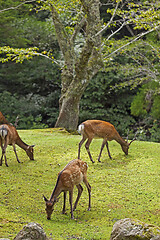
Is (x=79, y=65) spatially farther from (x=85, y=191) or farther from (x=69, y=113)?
(x=85, y=191)

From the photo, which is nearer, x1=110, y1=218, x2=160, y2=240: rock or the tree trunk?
x1=110, y1=218, x2=160, y2=240: rock

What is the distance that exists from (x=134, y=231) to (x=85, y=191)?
2.97 meters

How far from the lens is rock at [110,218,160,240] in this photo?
4070 mm

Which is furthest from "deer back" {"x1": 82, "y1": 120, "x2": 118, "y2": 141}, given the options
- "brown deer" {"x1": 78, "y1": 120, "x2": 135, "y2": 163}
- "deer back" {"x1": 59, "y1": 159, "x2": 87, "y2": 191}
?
"deer back" {"x1": 59, "y1": 159, "x2": 87, "y2": 191}

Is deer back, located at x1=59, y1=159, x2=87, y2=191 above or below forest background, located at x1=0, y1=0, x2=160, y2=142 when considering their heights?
below

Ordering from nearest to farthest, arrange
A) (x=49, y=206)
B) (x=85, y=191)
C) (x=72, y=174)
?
(x=49, y=206), (x=72, y=174), (x=85, y=191)

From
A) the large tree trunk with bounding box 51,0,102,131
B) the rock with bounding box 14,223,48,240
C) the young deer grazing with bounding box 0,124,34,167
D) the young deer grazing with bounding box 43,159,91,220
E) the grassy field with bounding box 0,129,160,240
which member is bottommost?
the grassy field with bounding box 0,129,160,240

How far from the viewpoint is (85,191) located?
23.1 feet

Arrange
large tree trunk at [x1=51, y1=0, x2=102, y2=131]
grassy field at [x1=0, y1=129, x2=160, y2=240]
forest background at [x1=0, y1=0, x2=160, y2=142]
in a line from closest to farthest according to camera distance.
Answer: grassy field at [x1=0, y1=129, x2=160, y2=240] → large tree trunk at [x1=51, y1=0, x2=102, y2=131] → forest background at [x1=0, y1=0, x2=160, y2=142]

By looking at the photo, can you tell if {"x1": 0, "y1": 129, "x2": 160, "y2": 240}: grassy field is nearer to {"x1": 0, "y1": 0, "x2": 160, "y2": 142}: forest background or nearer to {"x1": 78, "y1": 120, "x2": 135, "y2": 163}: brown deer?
{"x1": 78, "y1": 120, "x2": 135, "y2": 163}: brown deer

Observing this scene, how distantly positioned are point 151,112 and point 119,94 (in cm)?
306

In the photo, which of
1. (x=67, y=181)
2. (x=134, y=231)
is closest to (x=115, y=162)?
(x=67, y=181)

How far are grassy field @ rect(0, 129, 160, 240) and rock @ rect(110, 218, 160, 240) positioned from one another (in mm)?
647

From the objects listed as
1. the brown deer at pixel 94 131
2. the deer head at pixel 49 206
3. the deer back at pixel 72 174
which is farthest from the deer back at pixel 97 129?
the deer head at pixel 49 206
